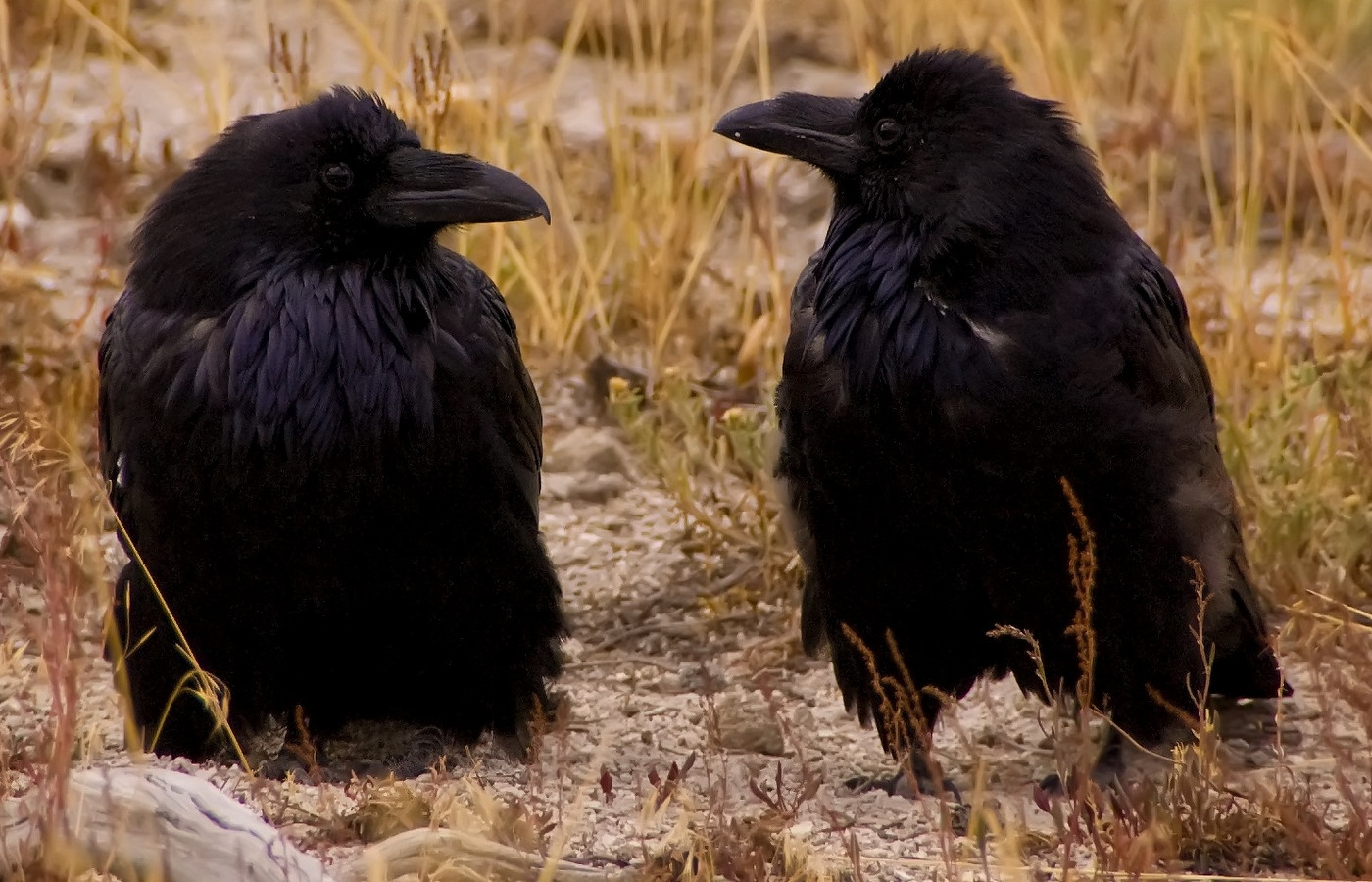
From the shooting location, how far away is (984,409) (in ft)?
12.8

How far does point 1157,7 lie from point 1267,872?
5065 mm

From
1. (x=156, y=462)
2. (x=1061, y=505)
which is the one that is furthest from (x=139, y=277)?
(x=1061, y=505)

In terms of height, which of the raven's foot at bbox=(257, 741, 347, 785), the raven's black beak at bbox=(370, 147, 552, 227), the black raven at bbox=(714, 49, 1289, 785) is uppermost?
the raven's black beak at bbox=(370, 147, 552, 227)

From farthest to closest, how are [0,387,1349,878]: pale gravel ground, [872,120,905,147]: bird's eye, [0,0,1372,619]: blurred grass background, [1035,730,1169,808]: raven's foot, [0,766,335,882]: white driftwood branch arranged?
1. [0,0,1372,619]: blurred grass background
2. [1035,730,1169,808]: raven's foot
3. [872,120,905,147]: bird's eye
4. [0,387,1349,878]: pale gravel ground
5. [0,766,335,882]: white driftwood branch

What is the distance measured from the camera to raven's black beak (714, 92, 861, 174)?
432 centimetres

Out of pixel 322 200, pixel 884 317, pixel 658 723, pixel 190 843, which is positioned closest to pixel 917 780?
pixel 658 723

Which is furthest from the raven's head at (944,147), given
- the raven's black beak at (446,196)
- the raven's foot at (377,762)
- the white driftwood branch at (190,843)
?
the white driftwood branch at (190,843)

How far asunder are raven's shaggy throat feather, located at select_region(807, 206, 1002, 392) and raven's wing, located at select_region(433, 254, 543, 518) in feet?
2.24

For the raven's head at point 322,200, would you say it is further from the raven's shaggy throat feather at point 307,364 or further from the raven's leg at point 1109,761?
the raven's leg at point 1109,761

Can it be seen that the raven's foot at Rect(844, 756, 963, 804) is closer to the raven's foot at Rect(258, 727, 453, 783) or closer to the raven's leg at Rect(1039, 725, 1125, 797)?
the raven's leg at Rect(1039, 725, 1125, 797)

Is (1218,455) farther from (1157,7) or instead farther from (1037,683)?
(1157,7)

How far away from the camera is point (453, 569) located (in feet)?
13.6

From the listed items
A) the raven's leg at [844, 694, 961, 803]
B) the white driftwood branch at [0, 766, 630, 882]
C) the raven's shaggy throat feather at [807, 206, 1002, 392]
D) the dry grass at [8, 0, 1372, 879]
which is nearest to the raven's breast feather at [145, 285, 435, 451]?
the dry grass at [8, 0, 1372, 879]

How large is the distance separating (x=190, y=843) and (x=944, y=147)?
6.97 feet
